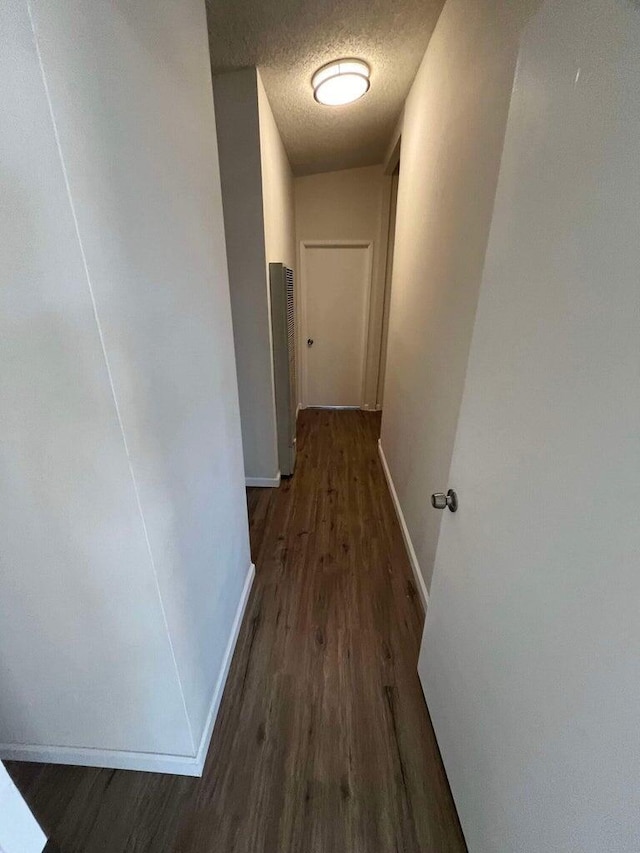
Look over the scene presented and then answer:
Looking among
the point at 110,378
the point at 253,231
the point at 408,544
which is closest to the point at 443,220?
the point at 253,231

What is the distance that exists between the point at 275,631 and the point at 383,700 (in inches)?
20.9

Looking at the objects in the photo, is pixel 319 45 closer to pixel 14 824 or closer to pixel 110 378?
pixel 110 378

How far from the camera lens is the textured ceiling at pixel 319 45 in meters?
1.46

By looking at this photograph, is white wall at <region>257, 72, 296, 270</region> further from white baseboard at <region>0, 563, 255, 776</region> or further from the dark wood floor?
white baseboard at <region>0, 563, 255, 776</region>

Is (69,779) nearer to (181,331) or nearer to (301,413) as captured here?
(181,331)

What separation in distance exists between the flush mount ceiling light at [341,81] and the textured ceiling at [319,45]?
0.04m

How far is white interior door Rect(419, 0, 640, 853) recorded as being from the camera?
18.5 inches

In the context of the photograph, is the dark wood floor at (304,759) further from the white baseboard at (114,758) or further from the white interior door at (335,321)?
the white interior door at (335,321)

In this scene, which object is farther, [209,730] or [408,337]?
[408,337]

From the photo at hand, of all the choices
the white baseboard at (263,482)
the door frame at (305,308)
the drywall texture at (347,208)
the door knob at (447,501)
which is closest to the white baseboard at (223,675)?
the white baseboard at (263,482)

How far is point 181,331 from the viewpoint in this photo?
0.95m

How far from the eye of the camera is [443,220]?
1.52m

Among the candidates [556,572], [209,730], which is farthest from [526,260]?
[209,730]

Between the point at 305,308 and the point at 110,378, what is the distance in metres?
3.71
